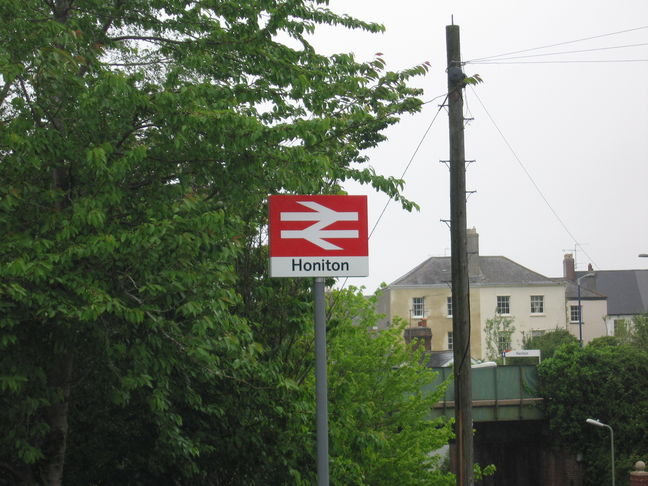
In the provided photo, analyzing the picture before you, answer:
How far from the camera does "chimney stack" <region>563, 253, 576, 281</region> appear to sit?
3440 inches

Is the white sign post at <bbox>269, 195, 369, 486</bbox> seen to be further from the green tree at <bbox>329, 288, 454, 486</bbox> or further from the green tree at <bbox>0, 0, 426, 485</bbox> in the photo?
the green tree at <bbox>329, 288, 454, 486</bbox>

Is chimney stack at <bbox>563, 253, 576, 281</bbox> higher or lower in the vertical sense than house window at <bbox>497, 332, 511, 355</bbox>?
higher

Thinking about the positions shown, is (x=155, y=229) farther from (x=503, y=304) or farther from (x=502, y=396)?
(x=503, y=304)

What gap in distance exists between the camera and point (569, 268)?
87.7 metres

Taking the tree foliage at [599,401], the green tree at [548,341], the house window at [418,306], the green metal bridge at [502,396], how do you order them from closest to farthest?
the green metal bridge at [502,396], the tree foliage at [599,401], the green tree at [548,341], the house window at [418,306]

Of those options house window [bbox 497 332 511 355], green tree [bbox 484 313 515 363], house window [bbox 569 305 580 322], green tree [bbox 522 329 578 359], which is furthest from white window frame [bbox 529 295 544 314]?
green tree [bbox 522 329 578 359]

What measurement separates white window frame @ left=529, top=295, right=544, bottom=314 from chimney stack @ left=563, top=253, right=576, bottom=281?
11046 millimetres

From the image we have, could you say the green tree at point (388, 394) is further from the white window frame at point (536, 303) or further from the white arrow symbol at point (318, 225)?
the white window frame at point (536, 303)

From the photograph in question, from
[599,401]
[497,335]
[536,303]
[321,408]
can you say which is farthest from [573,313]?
[321,408]

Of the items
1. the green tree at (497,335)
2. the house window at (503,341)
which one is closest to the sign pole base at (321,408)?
the green tree at (497,335)

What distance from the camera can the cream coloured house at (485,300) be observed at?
3009 inches

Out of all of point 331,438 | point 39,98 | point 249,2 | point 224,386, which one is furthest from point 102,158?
point 331,438

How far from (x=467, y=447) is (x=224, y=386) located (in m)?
4.88

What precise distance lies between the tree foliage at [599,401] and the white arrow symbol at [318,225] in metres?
36.3
